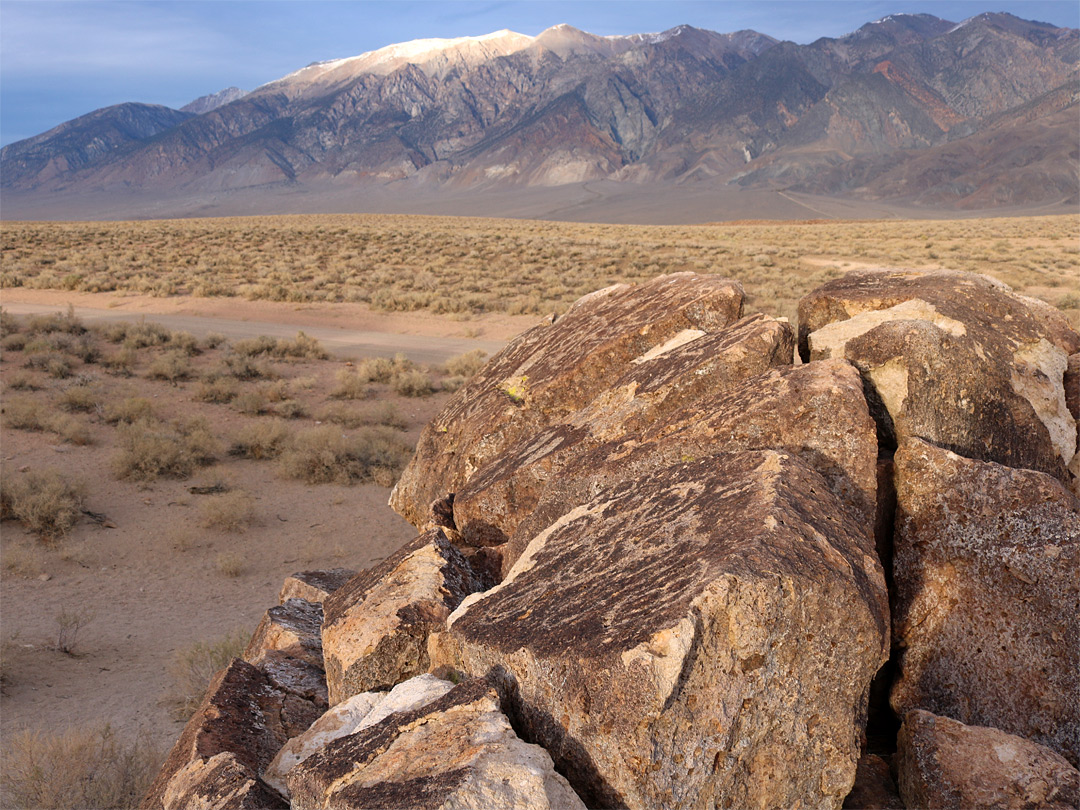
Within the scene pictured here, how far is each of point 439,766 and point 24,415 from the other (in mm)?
12136

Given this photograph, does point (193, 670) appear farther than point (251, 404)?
No

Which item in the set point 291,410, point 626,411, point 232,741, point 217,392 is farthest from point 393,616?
point 217,392

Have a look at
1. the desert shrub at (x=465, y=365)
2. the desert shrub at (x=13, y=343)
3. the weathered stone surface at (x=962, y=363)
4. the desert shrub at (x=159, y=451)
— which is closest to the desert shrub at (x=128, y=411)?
the desert shrub at (x=159, y=451)

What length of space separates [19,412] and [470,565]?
10658mm

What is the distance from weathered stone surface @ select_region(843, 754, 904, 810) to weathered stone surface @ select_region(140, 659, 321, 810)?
2.29m

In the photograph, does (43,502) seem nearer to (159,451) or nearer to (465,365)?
(159,451)

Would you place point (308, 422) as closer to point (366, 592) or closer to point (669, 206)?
point (366, 592)

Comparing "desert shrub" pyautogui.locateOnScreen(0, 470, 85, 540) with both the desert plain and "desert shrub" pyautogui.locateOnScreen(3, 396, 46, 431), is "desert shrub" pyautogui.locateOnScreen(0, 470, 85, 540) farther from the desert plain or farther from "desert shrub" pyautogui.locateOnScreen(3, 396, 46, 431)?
"desert shrub" pyautogui.locateOnScreen(3, 396, 46, 431)

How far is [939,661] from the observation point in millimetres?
3316

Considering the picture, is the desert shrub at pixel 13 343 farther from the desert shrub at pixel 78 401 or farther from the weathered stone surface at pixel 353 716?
the weathered stone surface at pixel 353 716

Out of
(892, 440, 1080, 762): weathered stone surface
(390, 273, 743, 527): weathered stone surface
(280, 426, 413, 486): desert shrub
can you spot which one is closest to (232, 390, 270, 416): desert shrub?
(280, 426, 413, 486): desert shrub

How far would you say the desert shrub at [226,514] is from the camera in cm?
910

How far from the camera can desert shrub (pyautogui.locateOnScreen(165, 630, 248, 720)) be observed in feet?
18.6

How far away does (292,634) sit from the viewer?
4.55 m
